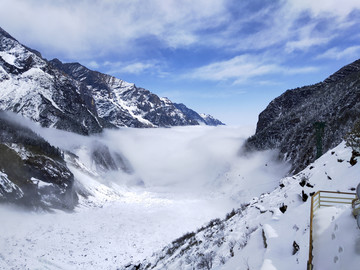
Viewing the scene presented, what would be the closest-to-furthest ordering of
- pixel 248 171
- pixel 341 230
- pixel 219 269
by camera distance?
pixel 341 230
pixel 219 269
pixel 248 171

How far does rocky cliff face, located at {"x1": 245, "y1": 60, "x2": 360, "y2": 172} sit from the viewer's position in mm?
50125

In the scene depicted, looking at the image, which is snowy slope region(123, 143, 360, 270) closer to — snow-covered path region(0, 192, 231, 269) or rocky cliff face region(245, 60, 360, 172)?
snow-covered path region(0, 192, 231, 269)

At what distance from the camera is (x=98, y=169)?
401ft

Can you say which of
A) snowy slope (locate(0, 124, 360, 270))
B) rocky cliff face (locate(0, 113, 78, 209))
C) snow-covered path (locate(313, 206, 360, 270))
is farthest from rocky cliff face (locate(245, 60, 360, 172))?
rocky cliff face (locate(0, 113, 78, 209))

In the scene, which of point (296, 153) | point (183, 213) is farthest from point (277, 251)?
point (296, 153)

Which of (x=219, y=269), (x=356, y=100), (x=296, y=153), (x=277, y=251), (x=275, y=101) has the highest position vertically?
(x=275, y=101)

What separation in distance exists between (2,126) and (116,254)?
216 feet

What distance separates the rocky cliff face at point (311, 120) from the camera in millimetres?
50125

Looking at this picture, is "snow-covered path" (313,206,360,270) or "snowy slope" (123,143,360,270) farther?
"snowy slope" (123,143,360,270)

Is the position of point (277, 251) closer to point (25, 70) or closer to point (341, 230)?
point (341, 230)

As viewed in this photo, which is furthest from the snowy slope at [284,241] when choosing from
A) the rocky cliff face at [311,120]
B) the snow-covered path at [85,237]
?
the rocky cliff face at [311,120]

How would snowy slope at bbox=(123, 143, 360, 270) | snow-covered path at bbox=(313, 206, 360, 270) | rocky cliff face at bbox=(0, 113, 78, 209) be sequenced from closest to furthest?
snow-covered path at bbox=(313, 206, 360, 270)
snowy slope at bbox=(123, 143, 360, 270)
rocky cliff face at bbox=(0, 113, 78, 209)

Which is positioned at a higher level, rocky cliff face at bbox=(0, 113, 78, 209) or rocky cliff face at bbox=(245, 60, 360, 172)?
rocky cliff face at bbox=(245, 60, 360, 172)

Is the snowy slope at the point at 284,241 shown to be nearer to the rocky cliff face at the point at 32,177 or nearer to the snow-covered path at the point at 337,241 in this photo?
the snow-covered path at the point at 337,241
